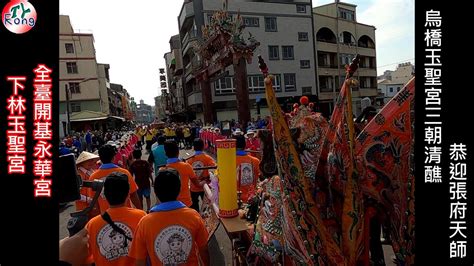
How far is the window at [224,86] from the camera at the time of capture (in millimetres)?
33438

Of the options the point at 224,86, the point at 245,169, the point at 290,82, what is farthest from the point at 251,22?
the point at 245,169

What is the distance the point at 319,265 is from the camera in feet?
6.84

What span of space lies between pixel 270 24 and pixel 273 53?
3021 mm

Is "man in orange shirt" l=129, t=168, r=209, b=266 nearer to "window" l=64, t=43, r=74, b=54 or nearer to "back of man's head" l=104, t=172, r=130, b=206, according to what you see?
"back of man's head" l=104, t=172, r=130, b=206

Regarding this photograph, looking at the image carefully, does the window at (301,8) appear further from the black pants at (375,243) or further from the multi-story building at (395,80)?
the black pants at (375,243)

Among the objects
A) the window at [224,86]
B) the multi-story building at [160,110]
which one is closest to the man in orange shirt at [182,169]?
the window at [224,86]

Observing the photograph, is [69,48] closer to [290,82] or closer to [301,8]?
[290,82]

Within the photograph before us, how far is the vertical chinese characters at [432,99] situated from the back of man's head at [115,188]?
7.80 feet

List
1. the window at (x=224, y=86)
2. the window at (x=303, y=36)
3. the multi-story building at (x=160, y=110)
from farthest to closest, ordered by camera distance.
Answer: the multi-story building at (x=160, y=110), the window at (x=303, y=36), the window at (x=224, y=86)

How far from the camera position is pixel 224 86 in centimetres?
3362

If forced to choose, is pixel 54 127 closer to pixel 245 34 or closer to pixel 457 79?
pixel 457 79

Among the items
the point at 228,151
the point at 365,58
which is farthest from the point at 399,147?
the point at 365,58

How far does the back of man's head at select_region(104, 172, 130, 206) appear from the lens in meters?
2.79

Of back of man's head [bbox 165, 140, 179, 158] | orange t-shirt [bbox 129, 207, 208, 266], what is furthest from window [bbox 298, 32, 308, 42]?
orange t-shirt [bbox 129, 207, 208, 266]
